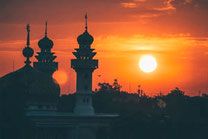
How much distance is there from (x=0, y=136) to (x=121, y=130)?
19963 millimetres

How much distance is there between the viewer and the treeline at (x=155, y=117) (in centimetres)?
12550

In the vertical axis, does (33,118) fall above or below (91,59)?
below

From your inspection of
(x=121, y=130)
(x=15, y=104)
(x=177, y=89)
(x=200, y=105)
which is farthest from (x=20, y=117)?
(x=177, y=89)

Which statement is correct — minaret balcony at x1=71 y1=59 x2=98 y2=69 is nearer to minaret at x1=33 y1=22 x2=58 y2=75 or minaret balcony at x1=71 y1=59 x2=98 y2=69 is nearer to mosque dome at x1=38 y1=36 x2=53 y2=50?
minaret at x1=33 y1=22 x2=58 y2=75

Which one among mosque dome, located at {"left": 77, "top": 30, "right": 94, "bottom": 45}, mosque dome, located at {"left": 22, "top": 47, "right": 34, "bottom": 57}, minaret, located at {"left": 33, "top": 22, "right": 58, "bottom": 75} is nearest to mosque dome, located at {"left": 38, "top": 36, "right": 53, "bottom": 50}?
minaret, located at {"left": 33, "top": 22, "right": 58, "bottom": 75}

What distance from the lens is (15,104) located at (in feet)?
367

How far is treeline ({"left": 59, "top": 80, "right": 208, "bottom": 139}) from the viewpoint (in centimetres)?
12550

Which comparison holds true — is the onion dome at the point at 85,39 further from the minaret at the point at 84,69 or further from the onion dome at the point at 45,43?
the onion dome at the point at 45,43

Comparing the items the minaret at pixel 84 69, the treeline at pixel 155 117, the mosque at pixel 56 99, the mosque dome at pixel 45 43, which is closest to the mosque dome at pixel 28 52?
the mosque at pixel 56 99

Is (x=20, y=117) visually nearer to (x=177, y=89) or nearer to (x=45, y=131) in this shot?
(x=45, y=131)

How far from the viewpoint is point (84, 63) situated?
117188 millimetres

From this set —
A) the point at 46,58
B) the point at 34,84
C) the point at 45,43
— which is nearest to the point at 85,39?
the point at 34,84

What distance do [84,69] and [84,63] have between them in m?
0.74

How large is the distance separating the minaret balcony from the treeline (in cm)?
979
